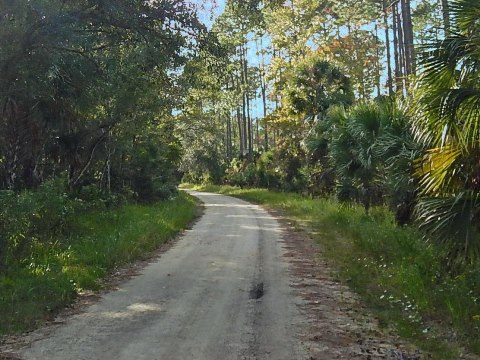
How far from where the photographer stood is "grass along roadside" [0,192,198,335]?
739 centimetres

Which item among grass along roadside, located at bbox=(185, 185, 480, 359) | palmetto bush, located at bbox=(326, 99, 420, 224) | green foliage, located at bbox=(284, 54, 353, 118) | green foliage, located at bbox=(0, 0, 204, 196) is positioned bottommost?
grass along roadside, located at bbox=(185, 185, 480, 359)

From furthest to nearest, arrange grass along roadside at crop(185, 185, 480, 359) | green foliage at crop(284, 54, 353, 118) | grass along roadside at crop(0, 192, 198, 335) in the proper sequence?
green foliage at crop(284, 54, 353, 118) → grass along roadside at crop(0, 192, 198, 335) → grass along roadside at crop(185, 185, 480, 359)

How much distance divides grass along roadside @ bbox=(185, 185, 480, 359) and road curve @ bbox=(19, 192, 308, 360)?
55.0 inches

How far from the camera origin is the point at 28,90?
856 cm

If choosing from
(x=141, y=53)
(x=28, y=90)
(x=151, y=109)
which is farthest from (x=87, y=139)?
(x=28, y=90)

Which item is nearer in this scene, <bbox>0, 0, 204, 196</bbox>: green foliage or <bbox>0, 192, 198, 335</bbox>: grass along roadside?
<bbox>0, 192, 198, 335</bbox>: grass along roadside

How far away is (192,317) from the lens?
23.2 feet

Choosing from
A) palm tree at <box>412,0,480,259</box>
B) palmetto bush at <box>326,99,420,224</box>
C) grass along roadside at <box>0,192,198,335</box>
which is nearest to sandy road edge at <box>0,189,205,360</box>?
grass along roadside at <box>0,192,198,335</box>

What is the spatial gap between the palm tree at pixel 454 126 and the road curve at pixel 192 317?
2.49m

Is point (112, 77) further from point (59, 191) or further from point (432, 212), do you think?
point (432, 212)

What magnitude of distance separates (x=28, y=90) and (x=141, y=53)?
2785 mm

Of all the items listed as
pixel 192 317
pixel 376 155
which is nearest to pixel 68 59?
pixel 192 317

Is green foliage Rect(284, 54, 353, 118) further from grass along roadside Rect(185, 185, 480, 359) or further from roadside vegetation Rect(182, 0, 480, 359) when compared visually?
grass along roadside Rect(185, 185, 480, 359)

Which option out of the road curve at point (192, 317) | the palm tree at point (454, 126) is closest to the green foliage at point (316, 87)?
the road curve at point (192, 317)
